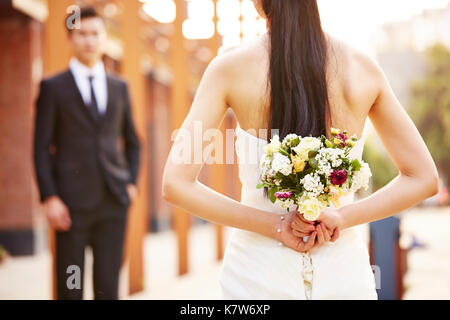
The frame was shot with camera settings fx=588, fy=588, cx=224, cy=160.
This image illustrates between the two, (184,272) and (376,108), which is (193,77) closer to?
(184,272)

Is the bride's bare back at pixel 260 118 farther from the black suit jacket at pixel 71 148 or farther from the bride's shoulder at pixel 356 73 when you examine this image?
the black suit jacket at pixel 71 148

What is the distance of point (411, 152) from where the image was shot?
1.91 meters

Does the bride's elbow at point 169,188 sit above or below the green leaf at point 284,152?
below

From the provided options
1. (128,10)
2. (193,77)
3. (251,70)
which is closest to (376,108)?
(251,70)

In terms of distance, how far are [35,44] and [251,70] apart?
1188cm

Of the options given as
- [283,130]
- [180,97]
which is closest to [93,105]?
[283,130]

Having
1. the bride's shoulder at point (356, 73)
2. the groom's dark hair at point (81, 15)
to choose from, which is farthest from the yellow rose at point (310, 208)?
the groom's dark hair at point (81, 15)

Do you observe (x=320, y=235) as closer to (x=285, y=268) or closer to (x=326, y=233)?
(x=326, y=233)

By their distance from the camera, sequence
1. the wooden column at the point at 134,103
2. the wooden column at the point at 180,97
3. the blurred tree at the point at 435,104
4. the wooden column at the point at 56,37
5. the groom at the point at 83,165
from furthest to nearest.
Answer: the blurred tree at the point at 435,104
the wooden column at the point at 180,97
the wooden column at the point at 134,103
the wooden column at the point at 56,37
the groom at the point at 83,165

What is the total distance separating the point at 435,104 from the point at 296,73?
49482 millimetres

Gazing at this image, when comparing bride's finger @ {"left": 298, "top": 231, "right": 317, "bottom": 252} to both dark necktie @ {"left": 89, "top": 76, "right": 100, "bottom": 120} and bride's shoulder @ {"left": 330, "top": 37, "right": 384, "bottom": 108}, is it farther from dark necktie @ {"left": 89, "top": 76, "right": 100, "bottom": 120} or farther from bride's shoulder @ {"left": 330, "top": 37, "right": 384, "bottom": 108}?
dark necktie @ {"left": 89, "top": 76, "right": 100, "bottom": 120}

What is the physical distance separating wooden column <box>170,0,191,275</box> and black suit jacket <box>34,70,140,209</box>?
565 centimetres

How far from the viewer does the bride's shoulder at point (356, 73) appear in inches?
71.4

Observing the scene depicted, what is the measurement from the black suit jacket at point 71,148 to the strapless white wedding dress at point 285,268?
2.23m
